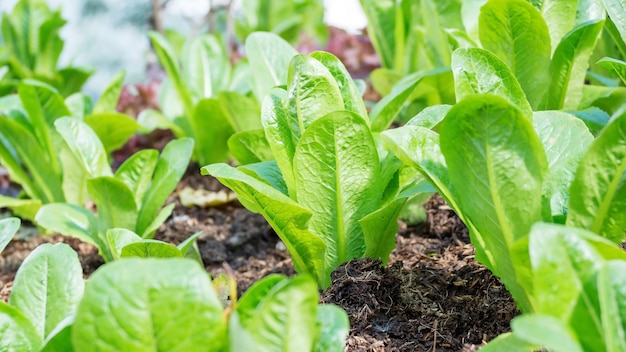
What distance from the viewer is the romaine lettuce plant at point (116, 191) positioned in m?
1.89

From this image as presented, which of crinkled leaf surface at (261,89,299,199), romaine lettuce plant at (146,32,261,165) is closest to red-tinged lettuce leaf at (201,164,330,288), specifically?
crinkled leaf surface at (261,89,299,199)

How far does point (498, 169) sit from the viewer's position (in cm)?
110

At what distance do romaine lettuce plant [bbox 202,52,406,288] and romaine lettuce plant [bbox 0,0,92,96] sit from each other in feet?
7.66

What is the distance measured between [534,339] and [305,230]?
0.71 metres

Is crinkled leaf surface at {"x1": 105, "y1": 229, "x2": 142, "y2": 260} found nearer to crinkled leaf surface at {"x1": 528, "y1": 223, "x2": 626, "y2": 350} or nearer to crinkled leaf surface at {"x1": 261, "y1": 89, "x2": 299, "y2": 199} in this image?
crinkled leaf surface at {"x1": 261, "y1": 89, "x2": 299, "y2": 199}

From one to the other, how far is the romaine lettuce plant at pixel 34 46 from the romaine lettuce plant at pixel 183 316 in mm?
2821

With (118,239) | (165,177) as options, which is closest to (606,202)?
(118,239)

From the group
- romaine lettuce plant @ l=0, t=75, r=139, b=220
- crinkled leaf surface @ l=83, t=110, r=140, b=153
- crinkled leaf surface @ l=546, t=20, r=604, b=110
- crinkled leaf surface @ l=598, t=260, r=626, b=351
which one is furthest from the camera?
crinkled leaf surface @ l=83, t=110, r=140, b=153

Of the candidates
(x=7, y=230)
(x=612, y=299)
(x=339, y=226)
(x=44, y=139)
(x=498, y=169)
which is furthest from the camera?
(x=44, y=139)

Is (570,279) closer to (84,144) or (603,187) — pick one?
(603,187)

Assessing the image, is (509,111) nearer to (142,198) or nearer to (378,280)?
(378,280)

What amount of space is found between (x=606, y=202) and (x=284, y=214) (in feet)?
1.99

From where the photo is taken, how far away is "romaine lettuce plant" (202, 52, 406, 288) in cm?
134

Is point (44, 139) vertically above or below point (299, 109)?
below
